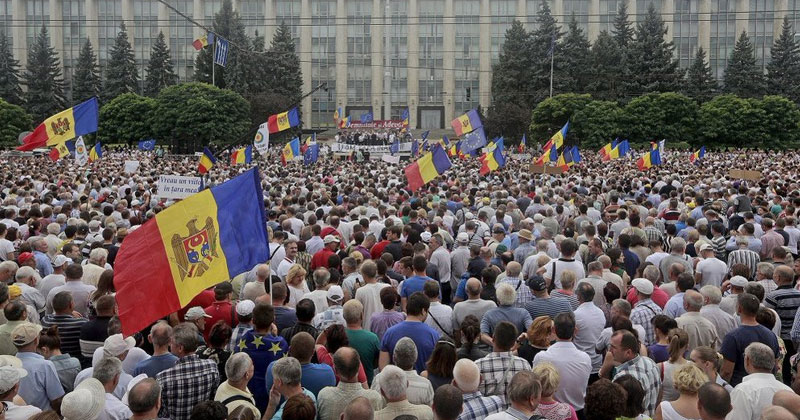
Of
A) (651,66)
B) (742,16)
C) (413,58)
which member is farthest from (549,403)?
(742,16)

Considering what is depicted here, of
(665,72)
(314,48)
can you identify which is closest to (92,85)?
(314,48)

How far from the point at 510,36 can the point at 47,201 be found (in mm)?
67570

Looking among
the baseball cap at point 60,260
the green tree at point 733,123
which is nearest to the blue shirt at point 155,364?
the baseball cap at point 60,260

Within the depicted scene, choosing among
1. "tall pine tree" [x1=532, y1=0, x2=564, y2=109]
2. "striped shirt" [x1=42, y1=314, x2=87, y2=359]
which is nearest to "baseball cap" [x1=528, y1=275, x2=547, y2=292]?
"striped shirt" [x1=42, y1=314, x2=87, y2=359]

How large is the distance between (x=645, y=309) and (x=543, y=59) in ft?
228

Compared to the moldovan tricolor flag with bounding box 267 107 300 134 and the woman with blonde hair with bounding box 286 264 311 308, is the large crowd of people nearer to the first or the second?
the woman with blonde hair with bounding box 286 264 311 308

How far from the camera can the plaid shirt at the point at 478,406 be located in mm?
5477

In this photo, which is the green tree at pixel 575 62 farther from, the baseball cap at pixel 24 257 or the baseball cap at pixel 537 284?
the baseball cap at pixel 537 284

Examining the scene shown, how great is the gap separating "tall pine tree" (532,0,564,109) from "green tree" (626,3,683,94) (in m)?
6.74

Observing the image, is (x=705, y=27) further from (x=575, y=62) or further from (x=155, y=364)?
(x=155, y=364)

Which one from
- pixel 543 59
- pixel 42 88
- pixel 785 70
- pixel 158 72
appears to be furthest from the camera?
pixel 158 72

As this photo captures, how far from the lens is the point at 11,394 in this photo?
18.0ft

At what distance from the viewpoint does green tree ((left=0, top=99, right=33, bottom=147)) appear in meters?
66.8

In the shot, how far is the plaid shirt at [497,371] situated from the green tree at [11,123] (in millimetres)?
69254
